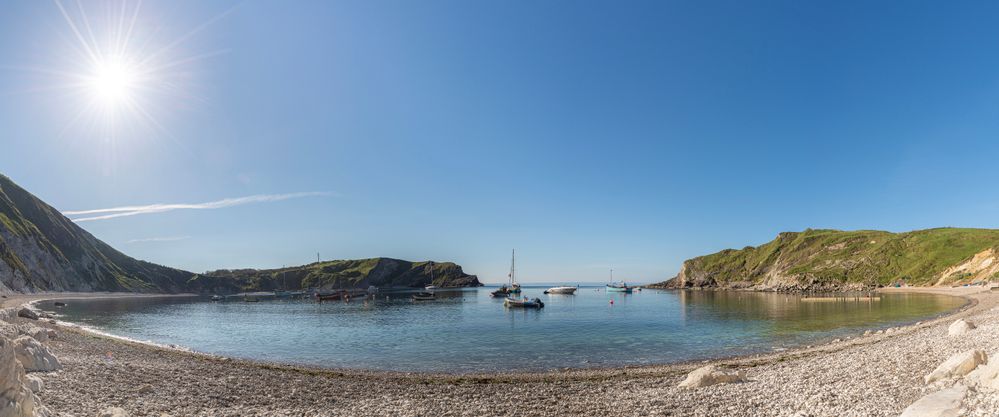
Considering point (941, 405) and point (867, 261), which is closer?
point (941, 405)

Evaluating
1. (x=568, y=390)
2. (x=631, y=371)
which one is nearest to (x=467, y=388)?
(x=568, y=390)

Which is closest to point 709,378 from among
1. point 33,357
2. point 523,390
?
point 523,390

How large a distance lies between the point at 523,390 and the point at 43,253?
205630mm

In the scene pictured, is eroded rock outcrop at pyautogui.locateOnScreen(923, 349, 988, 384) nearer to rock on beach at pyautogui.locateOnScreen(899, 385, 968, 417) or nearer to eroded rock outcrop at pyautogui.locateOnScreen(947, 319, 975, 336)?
rock on beach at pyautogui.locateOnScreen(899, 385, 968, 417)

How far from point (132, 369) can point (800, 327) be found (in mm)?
60684

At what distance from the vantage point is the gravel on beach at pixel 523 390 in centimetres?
1502

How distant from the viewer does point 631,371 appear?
26859 mm

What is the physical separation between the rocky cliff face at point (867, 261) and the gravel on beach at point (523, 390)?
4953 inches

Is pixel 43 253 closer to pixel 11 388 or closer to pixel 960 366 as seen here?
pixel 11 388

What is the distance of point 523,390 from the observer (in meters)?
21.6

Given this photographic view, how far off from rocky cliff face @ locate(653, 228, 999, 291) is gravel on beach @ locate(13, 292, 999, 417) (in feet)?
413

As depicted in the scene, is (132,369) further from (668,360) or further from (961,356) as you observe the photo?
(961,356)

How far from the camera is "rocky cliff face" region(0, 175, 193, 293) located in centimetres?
12612

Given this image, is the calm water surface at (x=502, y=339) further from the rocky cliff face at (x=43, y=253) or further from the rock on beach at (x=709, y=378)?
the rocky cliff face at (x=43, y=253)
